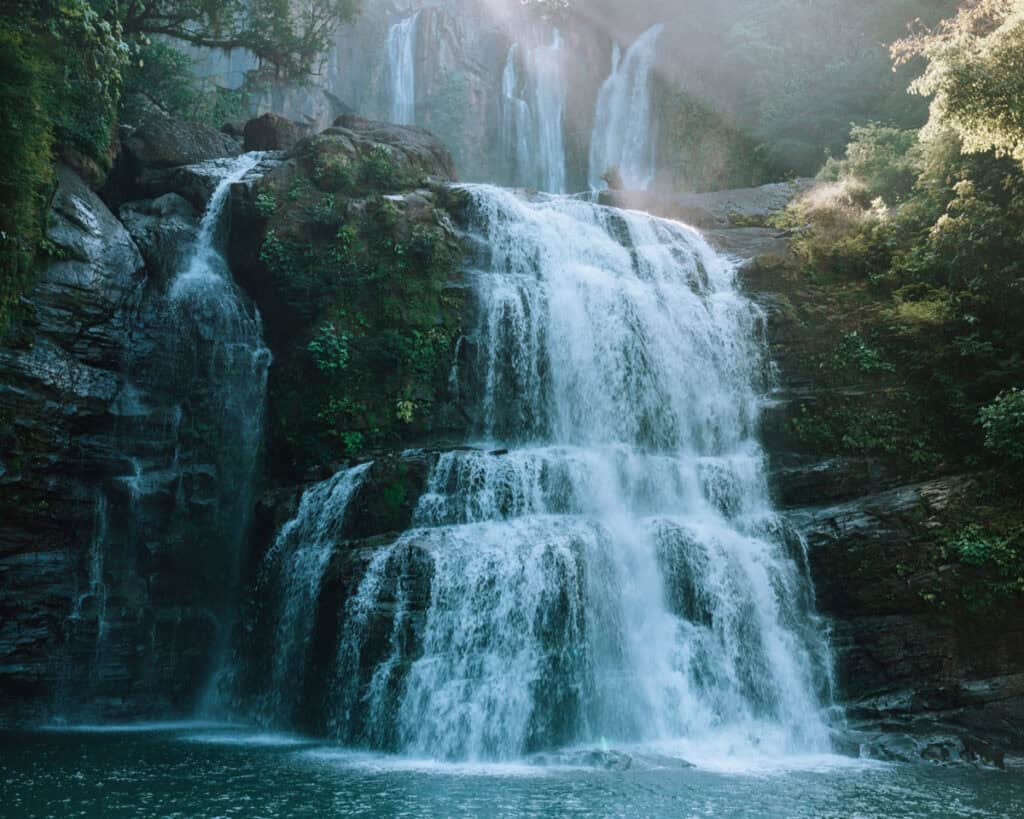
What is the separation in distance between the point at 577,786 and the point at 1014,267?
13770 mm

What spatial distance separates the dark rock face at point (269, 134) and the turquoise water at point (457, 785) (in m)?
19.5

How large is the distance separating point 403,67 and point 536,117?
324 inches

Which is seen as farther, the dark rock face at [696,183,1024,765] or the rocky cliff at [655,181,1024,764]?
the rocky cliff at [655,181,1024,764]

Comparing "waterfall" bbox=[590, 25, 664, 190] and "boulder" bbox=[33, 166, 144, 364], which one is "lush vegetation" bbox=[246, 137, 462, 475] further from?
"waterfall" bbox=[590, 25, 664, 190]

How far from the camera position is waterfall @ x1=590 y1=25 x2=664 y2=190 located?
37594mm

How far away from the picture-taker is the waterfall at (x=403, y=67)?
4288 cm

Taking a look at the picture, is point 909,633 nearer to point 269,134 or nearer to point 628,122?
point 269,134

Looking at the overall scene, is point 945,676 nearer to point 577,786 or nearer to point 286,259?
point 577,786

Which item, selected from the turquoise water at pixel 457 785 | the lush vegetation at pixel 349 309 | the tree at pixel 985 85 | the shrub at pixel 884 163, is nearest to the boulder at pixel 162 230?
the lush vegetation at pixel 349 309

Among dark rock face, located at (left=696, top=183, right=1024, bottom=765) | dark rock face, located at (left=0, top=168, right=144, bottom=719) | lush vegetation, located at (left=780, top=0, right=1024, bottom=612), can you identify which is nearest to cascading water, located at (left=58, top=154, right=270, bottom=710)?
dark rock face, located at (left=0, top=168, right=144, bottom=719)

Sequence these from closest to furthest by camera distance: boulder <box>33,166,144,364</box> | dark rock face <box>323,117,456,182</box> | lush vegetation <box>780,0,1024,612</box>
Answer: lush vegetation <box>780,0,1024,612</box>, boulder <box>33,166,144,364</box>, dark rock face <box>323,117,456,182</box>

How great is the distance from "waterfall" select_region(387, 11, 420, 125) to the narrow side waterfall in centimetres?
2772

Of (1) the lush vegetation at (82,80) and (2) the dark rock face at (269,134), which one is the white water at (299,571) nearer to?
(1) the lush vegetation at (82,80)

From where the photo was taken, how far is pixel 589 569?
44.3 ft
